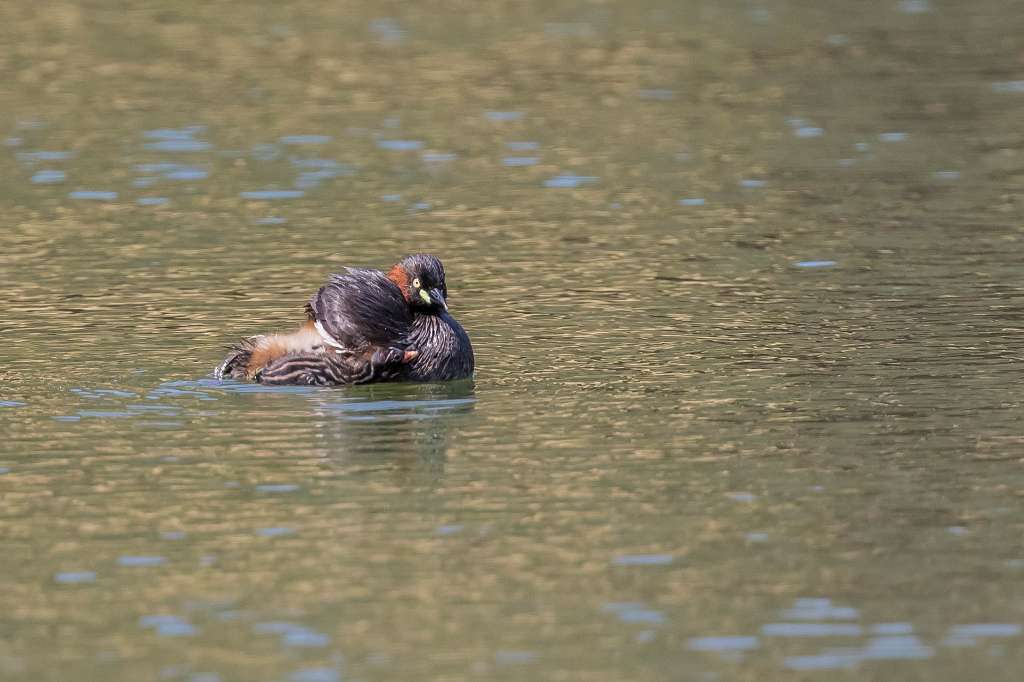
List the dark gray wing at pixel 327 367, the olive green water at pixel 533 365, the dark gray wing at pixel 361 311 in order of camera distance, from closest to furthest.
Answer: the olive green water at pixel 533 365, the dark gray wing at pixel 327 367, the dark gray wing at pixel 361 311

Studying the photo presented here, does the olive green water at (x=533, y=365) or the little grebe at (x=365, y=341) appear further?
the little grebe at (x=365, y=341)

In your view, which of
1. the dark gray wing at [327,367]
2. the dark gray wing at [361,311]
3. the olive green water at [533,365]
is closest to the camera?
the olive green water at [533,365]

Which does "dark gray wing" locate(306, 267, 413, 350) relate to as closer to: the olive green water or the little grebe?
the little grebe

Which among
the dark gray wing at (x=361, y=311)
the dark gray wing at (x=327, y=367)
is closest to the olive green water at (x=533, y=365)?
the dark gray wing at (x=327, y=367)

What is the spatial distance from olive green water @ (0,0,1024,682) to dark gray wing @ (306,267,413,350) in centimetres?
47

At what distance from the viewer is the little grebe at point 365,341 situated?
13.2 m

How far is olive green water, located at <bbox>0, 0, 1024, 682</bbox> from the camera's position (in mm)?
8719

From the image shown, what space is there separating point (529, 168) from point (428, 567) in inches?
518

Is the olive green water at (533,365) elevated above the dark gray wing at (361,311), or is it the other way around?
the dark gray wing at (361,311)

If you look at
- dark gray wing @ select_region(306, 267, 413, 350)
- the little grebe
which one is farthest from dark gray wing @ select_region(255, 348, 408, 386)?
dark gray wing @ select_region(306, 267, 413, 350)

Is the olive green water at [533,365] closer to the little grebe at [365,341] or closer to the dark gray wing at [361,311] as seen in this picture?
the little grebe at [365,341]

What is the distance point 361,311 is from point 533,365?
4.31 feet

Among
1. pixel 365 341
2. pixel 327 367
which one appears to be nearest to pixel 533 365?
pixel 365 341

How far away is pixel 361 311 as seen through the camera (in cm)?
1336
